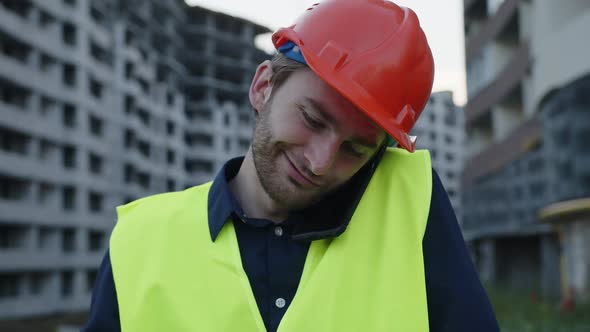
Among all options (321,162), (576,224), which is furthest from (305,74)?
(576,224)

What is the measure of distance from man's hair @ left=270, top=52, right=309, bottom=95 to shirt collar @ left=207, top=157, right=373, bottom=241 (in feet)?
1.19

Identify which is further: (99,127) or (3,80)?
(99,127)

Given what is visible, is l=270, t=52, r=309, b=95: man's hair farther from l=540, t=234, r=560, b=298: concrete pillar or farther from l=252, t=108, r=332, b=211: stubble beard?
l=540, t=234, r=560, b=298: concrete pillar

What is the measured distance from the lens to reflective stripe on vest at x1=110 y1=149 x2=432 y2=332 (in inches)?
66.9

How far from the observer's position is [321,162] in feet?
5.76

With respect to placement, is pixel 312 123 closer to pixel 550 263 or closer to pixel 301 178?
pixel 301 178

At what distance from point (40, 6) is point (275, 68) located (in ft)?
116

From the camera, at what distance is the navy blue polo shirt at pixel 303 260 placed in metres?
1.70

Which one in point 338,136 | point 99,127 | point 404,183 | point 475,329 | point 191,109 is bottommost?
point 475,329

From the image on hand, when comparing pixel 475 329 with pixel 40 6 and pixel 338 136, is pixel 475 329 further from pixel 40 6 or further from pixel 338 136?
pixel 40 6

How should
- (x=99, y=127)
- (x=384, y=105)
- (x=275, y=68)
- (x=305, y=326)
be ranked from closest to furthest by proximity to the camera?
(x=305, y=326), (x=384, y=105), (x=275, y=68), (x=99, y=127)

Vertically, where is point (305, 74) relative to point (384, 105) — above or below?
above

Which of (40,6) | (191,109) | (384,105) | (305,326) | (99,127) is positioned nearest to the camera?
(305,326)

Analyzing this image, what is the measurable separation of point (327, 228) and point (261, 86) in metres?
0.53
